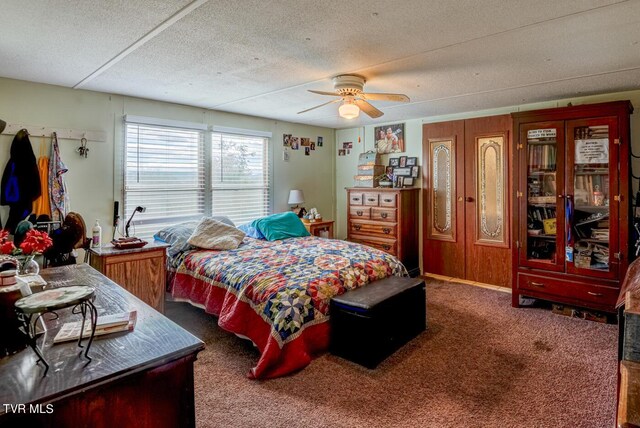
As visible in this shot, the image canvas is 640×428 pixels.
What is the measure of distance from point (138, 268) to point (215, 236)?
839 millimetres

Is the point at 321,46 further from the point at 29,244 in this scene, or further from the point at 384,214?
the point at 384,214

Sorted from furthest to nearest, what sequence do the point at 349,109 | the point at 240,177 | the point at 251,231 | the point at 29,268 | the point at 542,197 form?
the point at 240,177 < the point at 251,231 < the point at 542,197 < the point at 349,109 < the point at 29,268

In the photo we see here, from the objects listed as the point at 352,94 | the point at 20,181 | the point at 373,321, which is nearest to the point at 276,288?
the point at 373,321

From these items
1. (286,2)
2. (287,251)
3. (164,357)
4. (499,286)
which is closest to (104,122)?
(287,251)

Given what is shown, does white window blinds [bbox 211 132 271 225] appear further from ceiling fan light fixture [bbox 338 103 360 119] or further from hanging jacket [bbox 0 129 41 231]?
ceiling fan light fixture [bbox 338 103 360 119]

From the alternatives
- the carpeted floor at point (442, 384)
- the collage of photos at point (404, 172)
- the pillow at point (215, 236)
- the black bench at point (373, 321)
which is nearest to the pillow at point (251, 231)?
the pillow at point (215, 236)

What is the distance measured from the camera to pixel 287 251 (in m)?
3.75

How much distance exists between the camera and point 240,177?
5.02 meters

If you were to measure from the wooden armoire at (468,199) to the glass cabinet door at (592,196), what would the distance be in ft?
2.96

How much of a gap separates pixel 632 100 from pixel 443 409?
369cm

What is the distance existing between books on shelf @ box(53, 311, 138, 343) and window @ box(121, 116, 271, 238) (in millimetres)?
2912

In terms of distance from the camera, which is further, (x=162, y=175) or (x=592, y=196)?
(x=162, y=175)

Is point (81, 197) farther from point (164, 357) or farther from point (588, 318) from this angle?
point (588, 318)

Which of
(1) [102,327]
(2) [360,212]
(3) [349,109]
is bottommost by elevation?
(1) [102,327]
